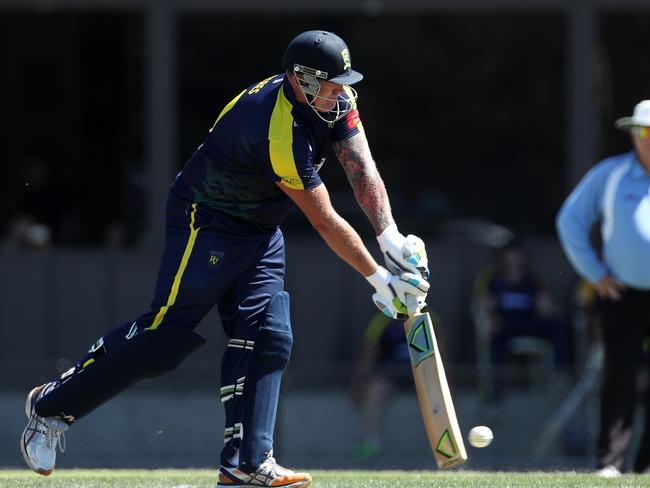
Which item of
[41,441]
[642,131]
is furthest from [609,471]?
[41,441]

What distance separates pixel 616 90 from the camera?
11312 millimetres

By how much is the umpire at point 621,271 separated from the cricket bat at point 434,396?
200 centimetres

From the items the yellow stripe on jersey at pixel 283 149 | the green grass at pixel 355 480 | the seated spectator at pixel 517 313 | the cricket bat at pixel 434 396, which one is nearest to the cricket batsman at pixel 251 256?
the yellow stripe on jersey at pixel 283 149

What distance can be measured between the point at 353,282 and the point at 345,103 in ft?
18.5

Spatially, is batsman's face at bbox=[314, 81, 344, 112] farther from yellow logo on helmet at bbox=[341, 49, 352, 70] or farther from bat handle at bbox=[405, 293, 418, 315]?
bat handle at bbox=[405, 293, 418, 315]

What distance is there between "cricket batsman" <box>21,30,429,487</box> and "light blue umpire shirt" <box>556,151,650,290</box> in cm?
211

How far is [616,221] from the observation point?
24.0 feet

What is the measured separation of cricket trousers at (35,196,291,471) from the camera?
5430mm

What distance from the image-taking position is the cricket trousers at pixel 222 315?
5430 mm

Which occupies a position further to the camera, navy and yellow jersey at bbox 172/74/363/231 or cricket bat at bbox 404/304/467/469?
cricket bat at bbox 404/304/467/469

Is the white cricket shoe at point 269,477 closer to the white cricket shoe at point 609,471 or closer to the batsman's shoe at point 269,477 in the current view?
the batsman's shoe at point 269,477

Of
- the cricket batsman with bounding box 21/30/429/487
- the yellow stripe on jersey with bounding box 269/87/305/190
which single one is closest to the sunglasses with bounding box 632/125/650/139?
the cricket batsman with bounding box 21/30/429/487

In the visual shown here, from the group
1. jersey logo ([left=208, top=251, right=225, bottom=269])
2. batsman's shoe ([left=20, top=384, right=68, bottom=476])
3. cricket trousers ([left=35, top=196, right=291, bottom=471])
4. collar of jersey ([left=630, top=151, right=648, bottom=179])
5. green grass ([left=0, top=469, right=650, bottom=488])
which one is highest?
collar of jersey ([left=630, top=151, right=648, bottom=179])

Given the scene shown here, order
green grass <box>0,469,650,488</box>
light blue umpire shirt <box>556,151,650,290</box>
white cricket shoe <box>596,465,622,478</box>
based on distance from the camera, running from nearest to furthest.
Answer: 1. green grass <box>0,469,650,488</box>
2. white cricket shoe <box>596,465,622,478</box>
3. light blue umpire shirt <box>556,151,650,290</box>
